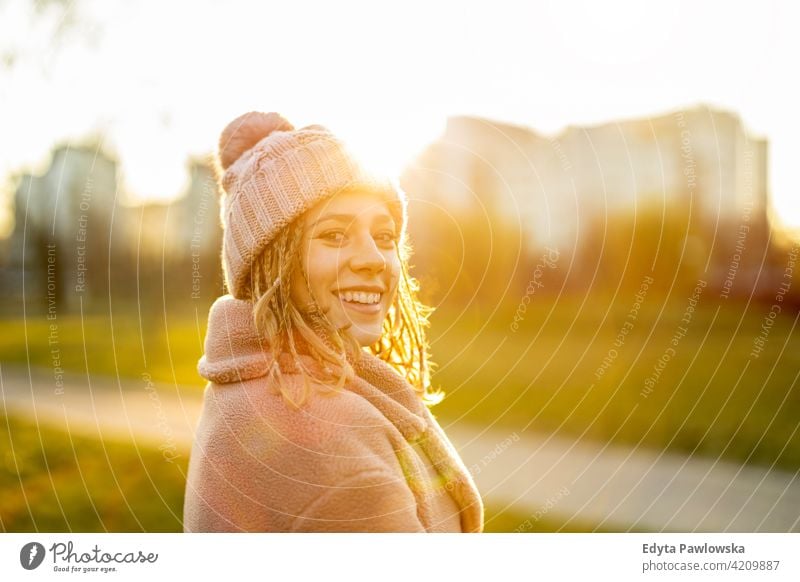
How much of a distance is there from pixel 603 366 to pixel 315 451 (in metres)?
4.98

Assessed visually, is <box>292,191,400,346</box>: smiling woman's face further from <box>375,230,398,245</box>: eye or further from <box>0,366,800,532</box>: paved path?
<box>0,366,800,532</box>: paved path

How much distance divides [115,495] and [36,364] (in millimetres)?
3098

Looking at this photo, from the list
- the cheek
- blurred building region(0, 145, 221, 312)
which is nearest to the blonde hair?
the cheek

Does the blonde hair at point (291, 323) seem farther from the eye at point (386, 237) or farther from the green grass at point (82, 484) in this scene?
the green grass at point (82, 484)

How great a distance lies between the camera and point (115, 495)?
133 inches

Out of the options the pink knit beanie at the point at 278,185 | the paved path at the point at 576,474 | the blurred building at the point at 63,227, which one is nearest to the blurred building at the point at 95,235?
the blurred building at the point at 63,227

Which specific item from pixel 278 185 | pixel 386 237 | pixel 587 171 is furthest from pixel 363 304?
pixel 587 171

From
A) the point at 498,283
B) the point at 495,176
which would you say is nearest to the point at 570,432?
the point at 498,283

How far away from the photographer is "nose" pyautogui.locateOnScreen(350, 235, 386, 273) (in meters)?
1.39

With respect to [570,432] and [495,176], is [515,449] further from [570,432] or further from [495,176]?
[495,176]

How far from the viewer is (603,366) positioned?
19.4 ft

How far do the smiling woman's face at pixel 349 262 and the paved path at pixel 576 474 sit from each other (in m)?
1.79

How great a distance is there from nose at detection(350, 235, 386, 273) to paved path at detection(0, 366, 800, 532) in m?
1.83

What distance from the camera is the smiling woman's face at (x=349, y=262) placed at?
135 cm
